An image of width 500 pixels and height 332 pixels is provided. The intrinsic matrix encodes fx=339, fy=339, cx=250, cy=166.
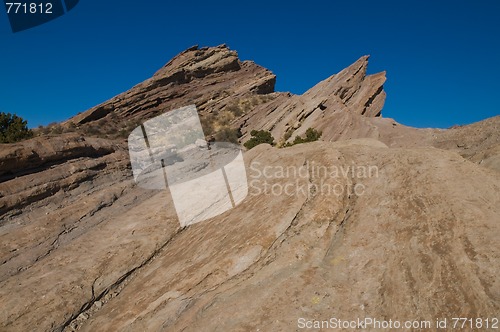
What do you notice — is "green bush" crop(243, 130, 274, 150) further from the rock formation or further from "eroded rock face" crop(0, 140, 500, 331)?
"eroded rock face" crop(0, 140, 500, 331)

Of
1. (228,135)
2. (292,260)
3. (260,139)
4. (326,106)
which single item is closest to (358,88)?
(326,106)

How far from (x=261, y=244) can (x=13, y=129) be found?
35544 millimetres

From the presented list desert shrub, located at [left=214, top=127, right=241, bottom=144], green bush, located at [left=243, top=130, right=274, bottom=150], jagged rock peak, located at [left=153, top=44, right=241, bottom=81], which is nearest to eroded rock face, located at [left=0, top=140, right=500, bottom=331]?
green bush, located at [left=243, top=130, right=274, bottom=150]

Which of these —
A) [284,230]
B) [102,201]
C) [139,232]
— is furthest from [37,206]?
→ [284,230]

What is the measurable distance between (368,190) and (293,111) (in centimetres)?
3717

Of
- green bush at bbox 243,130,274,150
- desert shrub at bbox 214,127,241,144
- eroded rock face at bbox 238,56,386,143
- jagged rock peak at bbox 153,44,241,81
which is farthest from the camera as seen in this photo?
jagged rock peak at bbox 153,44,241,81

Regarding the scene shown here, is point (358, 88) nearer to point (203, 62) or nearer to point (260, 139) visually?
point (260, 139)

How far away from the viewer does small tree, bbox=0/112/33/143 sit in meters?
32.5

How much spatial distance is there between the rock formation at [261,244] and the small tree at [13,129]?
20224 millimetres

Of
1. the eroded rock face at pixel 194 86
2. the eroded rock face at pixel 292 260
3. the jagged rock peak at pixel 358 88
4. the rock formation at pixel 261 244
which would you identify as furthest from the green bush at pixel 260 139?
the eroded rock face at pixel 292 260

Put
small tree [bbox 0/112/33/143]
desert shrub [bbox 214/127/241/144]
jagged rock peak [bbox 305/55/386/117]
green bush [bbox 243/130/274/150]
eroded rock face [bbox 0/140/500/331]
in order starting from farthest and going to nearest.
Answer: jagged rock peak [bbox 305/55/386/117] < desert shrub [bbox 214/127/241/144] < green bush [bbox 243/130/274/150] < small tree [bbox 0/112/33/143] < eroded rock face [bbox 0/140/500/331]

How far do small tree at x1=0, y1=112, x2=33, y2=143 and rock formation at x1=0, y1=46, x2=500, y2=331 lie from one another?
20.2 m

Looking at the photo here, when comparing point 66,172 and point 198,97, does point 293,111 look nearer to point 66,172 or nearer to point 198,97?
point 198,97

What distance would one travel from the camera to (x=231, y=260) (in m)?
8.76
